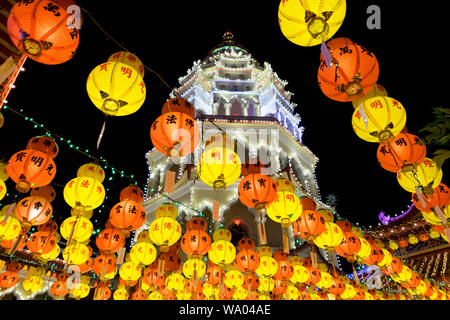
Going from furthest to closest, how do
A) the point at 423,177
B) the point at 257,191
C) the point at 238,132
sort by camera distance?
the point at 238,132 < the point at 257,191 < the point at 423,177

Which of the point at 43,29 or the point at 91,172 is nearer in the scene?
the point at 43,29

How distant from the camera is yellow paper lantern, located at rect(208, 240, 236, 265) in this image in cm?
759

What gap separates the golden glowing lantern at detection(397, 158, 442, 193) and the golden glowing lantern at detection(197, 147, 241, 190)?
3.23 metres

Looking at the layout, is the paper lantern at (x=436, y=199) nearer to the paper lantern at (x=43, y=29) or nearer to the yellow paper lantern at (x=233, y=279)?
the yellow paper lantern at (x=233, y=279)

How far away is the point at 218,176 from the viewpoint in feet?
18.9

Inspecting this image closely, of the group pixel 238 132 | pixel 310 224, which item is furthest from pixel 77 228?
pixel 238 132

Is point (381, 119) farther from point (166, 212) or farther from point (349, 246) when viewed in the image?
point (166, 212)

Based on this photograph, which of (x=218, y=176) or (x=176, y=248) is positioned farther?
(x=176, y=248)

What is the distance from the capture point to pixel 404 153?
5102mm

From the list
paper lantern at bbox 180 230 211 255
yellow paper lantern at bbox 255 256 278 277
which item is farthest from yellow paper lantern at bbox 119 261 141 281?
yellow paper lantern at bbox 255 256 278 277

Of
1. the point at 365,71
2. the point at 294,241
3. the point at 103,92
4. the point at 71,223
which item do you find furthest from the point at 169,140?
the point at 294,241

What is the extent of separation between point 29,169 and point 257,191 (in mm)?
4268

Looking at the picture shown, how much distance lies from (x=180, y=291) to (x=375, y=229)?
1204 centimetres
